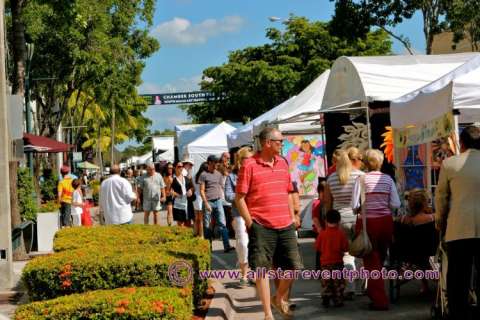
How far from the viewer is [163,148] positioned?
53.2m

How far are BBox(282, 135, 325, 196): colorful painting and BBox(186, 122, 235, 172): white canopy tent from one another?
7.15 meters

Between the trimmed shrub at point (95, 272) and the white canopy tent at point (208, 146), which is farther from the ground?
the white canopy tent at point (208, 146)

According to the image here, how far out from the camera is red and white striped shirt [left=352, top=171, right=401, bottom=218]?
7.73m

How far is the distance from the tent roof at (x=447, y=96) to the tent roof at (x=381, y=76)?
2645 millimetres

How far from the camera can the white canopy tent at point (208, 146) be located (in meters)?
27.0

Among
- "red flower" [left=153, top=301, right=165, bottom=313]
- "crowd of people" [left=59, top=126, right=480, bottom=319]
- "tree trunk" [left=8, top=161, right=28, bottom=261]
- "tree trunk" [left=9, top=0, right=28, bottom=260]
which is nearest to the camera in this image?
"red flower" [left=153, top=301, right=165, bottom=313]

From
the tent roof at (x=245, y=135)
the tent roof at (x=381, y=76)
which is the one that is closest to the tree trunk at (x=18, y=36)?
the tent roof at (x=381, y=76)

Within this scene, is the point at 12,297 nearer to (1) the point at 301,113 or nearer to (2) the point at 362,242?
(2) the point at 362,242

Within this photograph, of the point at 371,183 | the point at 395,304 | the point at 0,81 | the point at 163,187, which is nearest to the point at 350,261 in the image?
the point at 395,304

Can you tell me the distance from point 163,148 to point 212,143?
84.2ft

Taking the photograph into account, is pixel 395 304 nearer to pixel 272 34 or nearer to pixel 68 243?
pixel 68 243

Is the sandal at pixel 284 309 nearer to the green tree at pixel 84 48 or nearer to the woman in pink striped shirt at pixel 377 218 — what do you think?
the woman in pink striped shirt at pixel 377 218
